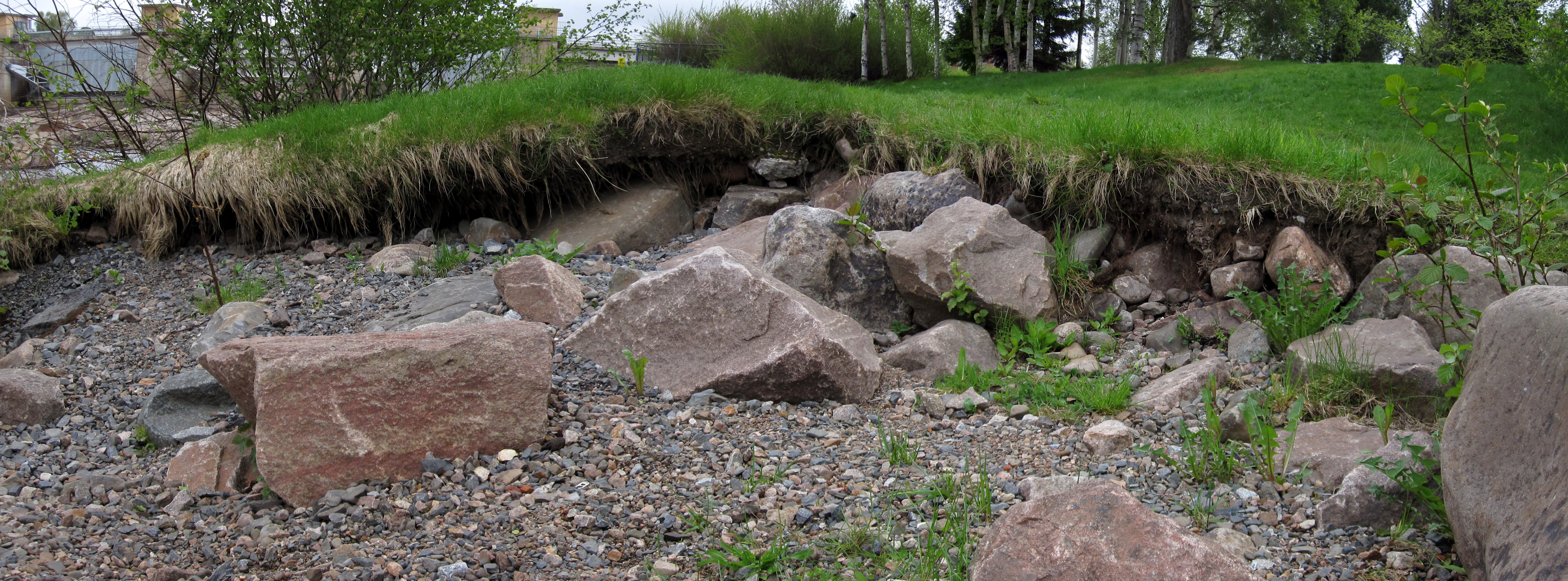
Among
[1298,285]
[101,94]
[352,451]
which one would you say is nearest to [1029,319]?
[1298,285]

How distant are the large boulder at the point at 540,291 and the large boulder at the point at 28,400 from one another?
6.35 feet

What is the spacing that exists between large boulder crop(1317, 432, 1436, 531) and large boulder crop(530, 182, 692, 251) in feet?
14.7

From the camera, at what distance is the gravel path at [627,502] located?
240 centimetres

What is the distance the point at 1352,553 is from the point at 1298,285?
2100 millimetres

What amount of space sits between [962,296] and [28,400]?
4.17 metres

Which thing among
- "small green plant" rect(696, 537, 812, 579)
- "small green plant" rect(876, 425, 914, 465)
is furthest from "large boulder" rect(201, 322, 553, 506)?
"small green plant" rect(876, 425, 914, 465)

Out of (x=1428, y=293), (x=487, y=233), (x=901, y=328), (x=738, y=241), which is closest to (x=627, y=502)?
(x=901, y=328)

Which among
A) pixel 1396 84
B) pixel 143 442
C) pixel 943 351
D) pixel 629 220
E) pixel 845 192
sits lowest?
pixel 143 442

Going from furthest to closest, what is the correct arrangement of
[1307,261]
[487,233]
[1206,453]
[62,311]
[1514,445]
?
[487,233], [62,311], [1307,261], [1206,453], [1514,445]

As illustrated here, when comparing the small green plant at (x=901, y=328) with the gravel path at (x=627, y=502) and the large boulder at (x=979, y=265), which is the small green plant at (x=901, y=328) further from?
the gravel path at (x=627, y=502)

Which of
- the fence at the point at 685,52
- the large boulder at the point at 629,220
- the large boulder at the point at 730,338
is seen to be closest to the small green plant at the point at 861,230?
the large boulder at the point at 730,338

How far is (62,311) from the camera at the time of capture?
522 cm

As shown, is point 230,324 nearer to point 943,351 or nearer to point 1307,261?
point 943,351

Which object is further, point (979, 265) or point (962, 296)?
point (979, 265)
